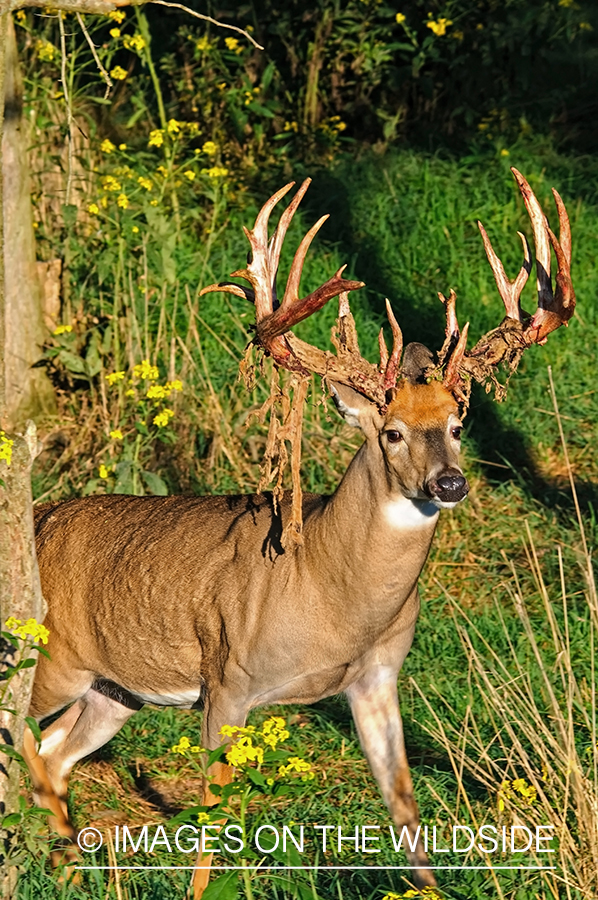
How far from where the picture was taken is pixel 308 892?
3842 mm

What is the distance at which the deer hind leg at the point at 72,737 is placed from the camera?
546 centimetres

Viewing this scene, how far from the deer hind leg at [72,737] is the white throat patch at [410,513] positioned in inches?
60.4

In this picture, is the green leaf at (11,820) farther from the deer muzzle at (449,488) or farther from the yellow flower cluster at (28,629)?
the deer muzzle at (449,488)

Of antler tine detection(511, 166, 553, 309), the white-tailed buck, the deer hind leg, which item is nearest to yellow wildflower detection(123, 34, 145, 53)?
the white-tailed buck

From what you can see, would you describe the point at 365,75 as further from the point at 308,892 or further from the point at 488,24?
the point at 308,892

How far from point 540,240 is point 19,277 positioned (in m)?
3.91

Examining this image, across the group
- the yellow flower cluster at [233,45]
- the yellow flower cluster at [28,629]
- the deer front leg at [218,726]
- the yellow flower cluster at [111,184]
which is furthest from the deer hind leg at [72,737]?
the yellow flower cluster at [233,45]

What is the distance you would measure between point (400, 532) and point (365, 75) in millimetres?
6276

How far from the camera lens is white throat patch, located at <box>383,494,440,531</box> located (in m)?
4.82

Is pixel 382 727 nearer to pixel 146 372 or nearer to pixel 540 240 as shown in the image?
pixel 540 240

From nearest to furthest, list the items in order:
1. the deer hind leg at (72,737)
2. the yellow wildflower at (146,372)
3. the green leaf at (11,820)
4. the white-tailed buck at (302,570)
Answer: the green leaf at (11,820)
the white-tailed buck at (302,570)
the deer hind leg at (72,737)
the yellow wildflower at (146,372)

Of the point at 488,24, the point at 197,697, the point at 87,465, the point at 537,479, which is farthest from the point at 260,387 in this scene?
the point at 488,24

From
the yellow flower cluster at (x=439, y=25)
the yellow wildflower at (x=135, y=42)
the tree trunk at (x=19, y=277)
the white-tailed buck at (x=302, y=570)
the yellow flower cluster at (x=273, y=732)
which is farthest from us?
the yellow flower cluster at (x=439, y=25)

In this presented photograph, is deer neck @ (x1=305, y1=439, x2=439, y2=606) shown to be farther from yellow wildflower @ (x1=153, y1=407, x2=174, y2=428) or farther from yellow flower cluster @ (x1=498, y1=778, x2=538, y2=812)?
yellow wildflower @ (x1=153, y1=407, x2=174, y2=428)
